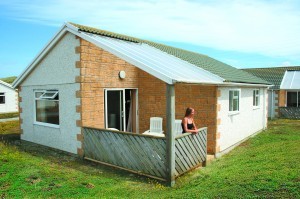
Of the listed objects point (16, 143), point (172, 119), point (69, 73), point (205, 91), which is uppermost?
point (69, 73)

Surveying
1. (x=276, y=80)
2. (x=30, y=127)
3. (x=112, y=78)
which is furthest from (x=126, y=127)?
(x=276, y=80)

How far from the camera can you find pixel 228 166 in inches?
339

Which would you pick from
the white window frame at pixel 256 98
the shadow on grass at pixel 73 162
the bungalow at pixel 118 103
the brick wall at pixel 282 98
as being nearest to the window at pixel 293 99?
the brick wall at pixel 282 98

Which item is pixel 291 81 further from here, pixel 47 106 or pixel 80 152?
pixel 47 106

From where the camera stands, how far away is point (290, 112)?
80.4 feet

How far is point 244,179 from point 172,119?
232cm

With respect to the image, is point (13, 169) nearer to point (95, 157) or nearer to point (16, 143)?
point (95, 157)

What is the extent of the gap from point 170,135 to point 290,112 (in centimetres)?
2175

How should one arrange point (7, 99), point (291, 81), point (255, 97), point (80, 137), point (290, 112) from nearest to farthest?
1. point (80, 137)
2. point (255, 97)
3. point (290, 112)
4. point (291, 81)
5. point (7, 99)

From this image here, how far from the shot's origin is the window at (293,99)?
25.5 metres

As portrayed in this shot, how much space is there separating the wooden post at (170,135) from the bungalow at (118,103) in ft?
0.09

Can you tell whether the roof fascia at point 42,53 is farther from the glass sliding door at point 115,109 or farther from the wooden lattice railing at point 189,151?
the wooden lattice railing at point 189,151

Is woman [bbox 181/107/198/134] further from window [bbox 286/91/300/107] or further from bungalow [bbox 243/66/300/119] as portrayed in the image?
window [bbox 286/91/300/107]

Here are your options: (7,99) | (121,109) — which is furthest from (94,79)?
(7,99)
